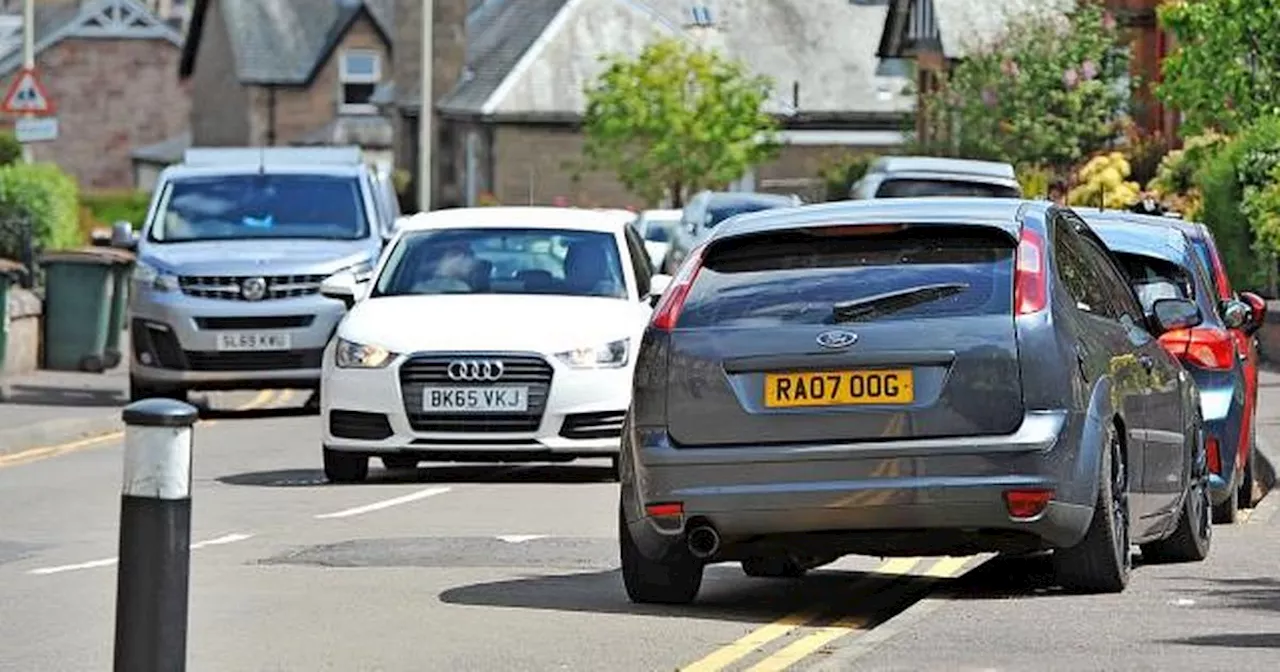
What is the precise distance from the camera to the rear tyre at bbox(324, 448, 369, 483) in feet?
64.1

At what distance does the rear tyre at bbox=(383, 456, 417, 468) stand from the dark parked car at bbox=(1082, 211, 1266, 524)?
423 centimetres

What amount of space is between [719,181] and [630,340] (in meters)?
64.7

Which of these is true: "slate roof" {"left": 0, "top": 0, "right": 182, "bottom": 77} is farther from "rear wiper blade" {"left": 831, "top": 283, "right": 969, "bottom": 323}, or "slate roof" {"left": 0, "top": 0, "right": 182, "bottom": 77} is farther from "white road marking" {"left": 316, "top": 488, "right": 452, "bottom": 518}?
"rear wiper blade" {"left": 831, "top": 283, "right": 969, "bottom": 323}

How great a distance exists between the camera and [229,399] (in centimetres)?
3077

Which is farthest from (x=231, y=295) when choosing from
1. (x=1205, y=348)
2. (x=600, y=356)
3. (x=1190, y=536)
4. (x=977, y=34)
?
(x=977, y=34)

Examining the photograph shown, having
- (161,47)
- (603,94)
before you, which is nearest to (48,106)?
(603,94)

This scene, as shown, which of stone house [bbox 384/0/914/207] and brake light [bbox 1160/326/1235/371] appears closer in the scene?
brake light [bbox 1160/326/1235/371]

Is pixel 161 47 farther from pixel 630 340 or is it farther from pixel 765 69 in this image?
pixel 630 340

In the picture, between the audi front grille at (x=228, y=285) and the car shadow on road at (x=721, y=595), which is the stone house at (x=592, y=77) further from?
the car shadow on road at (x=721, y=595)

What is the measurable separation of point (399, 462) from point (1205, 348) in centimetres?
519

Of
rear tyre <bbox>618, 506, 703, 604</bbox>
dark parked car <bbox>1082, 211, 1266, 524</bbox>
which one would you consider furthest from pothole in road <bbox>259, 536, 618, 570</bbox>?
dark parked car <bbox>1082, 211, 1266, 524</bbox>

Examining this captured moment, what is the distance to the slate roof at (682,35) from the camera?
88750 millimetres

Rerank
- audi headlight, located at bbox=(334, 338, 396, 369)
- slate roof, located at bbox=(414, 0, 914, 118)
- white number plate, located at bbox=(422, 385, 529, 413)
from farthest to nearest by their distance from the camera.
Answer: slate roof, located at bbox=(414, 0, 914, 118)
audi headlight, located at bbox=(334, 338, 396, 369)
white number plate, located at bbox=(422, 385, 529, 413)

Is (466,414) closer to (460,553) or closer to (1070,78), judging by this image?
(460,553)
